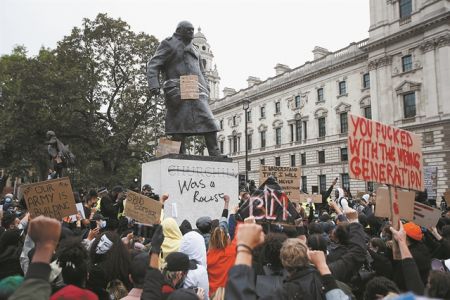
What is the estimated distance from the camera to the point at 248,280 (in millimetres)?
1798

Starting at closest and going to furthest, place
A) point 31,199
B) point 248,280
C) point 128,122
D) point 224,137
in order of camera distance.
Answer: point 248,280 → point 31,199 → point 128,122 → point 224,137

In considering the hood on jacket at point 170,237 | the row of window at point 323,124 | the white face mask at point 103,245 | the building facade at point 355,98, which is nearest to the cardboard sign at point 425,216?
the hood on jacket at point 170,237

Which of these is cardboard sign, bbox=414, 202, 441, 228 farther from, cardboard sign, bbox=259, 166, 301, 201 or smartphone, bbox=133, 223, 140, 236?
smartphone, bbox=133, 223, 140, 236

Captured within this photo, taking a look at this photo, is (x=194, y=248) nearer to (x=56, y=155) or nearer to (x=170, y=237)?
(x=170, y=237)

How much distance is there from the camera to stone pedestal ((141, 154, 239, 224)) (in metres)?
6.82

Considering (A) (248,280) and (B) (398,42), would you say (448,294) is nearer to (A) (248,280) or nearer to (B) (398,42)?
(A) (248,280)

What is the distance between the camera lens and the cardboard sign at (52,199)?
4.73 meters

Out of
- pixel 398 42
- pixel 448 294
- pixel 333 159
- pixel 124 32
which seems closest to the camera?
pixel 448 294

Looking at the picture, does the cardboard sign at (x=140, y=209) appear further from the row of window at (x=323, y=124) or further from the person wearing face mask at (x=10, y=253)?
the row of window at (x=323, y=124)

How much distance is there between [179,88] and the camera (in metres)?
7.48

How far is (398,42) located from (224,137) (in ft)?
96.4

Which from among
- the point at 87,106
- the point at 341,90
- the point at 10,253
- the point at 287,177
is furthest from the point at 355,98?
the point at 10,253

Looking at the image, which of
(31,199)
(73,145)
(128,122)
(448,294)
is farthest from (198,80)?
(73,145)

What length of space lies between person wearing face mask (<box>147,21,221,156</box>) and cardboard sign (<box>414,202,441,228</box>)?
13.6 feet
